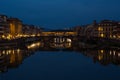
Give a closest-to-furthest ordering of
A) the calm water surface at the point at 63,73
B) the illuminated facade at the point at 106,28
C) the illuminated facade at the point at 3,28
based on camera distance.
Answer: the calm water surface at the point at 63,73, the illuminated facade at the point at 3,28, the illuminated facade at the point at 106,28

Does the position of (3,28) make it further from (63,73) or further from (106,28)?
(63,73)

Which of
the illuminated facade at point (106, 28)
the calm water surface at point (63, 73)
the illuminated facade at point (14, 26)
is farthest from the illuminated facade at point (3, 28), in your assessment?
the calm water surface at point (63, 73)

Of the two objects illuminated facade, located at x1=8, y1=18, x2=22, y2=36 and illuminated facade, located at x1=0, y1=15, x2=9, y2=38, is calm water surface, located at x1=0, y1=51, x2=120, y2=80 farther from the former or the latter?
illuminated facade, located at x1=8, y1=18, x2=22, y2=36

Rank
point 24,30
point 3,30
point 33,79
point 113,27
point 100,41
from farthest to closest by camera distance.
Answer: point 24,30, point 113,27, point 3,30, point 100,41, point 33,79

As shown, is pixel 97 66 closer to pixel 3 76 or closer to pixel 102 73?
pixel 102 73

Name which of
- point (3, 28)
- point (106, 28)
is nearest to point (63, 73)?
point (3, 28)

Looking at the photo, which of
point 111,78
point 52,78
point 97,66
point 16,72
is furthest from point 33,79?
point 97,66

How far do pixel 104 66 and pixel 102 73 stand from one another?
358 cm

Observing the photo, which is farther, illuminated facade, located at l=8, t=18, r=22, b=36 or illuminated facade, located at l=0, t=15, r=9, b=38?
illuminated facade, located at l=8, t=18, r=22, b=36

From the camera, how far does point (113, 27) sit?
83.8 metres

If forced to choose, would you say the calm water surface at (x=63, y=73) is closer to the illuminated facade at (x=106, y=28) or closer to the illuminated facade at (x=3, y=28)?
the illuminated facade at (x=3, y=28)

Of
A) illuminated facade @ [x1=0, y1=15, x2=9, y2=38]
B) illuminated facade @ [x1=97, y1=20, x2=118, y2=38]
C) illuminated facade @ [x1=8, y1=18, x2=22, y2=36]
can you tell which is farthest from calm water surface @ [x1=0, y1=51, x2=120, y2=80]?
illuminated facade @ [x1=97, y1=20, x2=118, y2=38]

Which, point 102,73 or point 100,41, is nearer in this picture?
point 102,73

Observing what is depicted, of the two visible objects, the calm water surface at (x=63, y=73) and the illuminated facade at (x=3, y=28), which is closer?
the calm water surface at (x=63, y=73)
